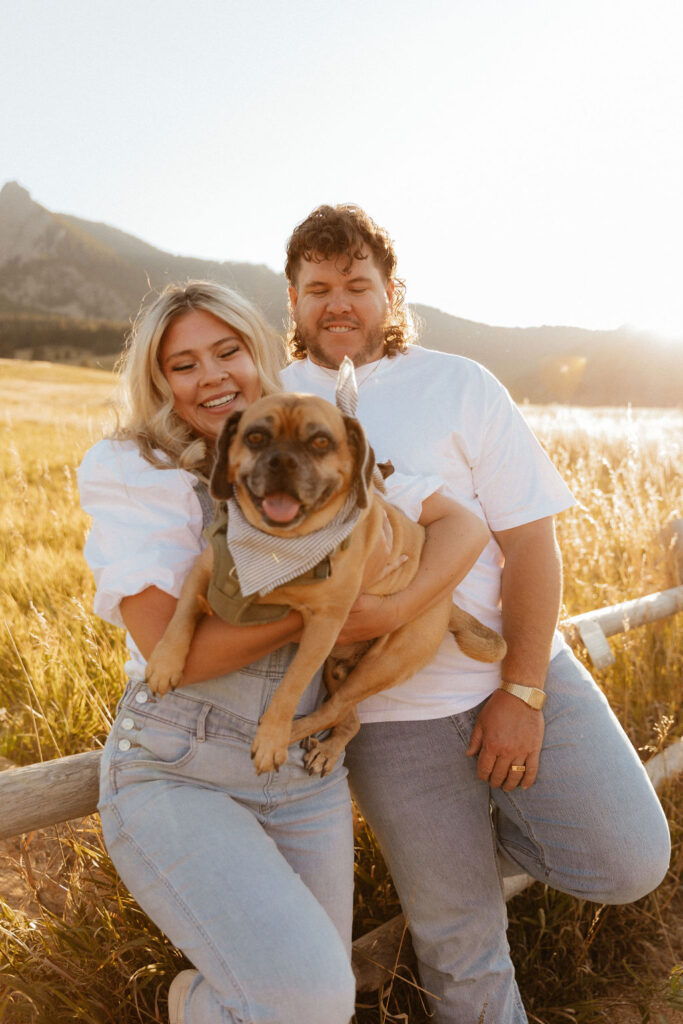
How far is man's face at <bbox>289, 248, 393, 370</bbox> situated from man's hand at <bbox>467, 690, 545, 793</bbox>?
1.64 metres

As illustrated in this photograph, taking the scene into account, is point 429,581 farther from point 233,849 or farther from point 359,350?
point 359,350

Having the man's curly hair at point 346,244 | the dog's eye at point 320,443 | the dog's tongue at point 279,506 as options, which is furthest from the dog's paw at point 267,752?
Result: the man's curly hair at point 346,244

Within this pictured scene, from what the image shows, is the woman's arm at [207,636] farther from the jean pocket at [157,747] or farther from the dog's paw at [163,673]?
the jean pocket at [157,747]

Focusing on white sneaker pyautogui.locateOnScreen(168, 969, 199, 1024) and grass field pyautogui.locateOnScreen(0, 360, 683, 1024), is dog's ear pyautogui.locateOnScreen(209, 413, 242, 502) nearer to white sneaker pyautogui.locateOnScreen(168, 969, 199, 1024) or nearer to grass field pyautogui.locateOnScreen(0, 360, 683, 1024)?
grass field pyautogui.locateOnScreen(0, 360, 683, 1024)

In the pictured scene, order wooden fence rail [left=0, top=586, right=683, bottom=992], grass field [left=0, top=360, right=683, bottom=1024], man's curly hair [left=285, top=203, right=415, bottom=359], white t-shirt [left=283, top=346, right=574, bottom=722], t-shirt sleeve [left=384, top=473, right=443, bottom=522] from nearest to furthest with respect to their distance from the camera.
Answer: wooden fence rail [left=0, top=586, right=683, bottom=992], grass field [left=0, top=360, right=683, bottom=1024], t-shirt sleeve [left=384, top=473, right=443, bottom=522], white t-shirt [left=283, top=346, right=574, bottom=722], man's curly hair [left=285, top=203, right=415, bottom=359]

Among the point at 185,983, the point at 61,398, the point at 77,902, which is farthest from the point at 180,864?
the point at 61,398

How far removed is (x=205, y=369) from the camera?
8.06ft

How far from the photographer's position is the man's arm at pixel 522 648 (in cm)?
242

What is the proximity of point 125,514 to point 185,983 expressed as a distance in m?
1.37

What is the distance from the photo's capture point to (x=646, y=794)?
7.89 ft

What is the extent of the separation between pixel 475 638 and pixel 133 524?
1.33 metres

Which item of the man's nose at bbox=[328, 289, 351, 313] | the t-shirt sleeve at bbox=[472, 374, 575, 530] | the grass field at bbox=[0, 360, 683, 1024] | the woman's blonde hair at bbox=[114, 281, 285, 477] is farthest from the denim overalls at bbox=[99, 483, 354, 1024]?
the man's nose at bbox=[328, 289, 351, 313]

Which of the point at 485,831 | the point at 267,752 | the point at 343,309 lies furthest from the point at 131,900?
the point at 343,309

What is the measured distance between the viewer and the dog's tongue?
200cm
